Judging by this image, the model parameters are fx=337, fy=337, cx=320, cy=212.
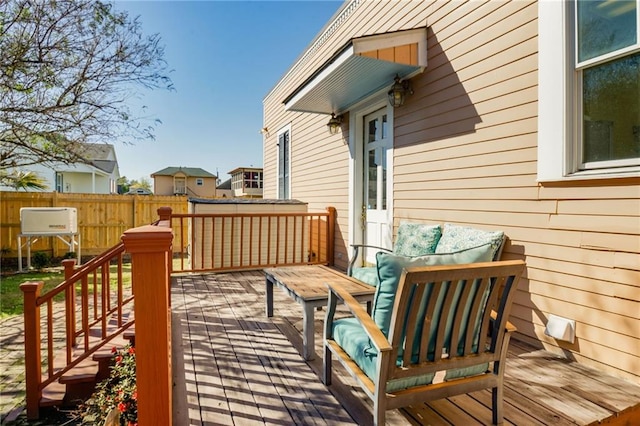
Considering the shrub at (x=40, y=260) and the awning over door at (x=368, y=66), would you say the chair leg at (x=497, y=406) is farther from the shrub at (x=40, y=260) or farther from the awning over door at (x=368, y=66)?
the shrub at (x=40, y=260)

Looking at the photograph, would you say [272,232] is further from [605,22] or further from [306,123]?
[605,22]

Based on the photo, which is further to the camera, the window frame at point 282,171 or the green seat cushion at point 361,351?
the window frame at point 282,171

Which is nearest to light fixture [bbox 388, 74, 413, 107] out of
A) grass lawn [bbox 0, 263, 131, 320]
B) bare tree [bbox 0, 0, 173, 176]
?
bare tree [bbox 0, 0, 173, 176]

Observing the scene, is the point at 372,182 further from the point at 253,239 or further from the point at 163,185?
the point at 163,185

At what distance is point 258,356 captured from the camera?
8.30ft

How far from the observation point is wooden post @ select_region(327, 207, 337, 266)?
18.8 feet

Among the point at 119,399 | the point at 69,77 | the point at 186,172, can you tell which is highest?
the point at 186,172

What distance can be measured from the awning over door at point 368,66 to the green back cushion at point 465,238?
181 cm

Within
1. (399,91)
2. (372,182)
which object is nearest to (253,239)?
(372,182)

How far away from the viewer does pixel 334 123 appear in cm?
543

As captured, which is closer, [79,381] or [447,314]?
[447,314]

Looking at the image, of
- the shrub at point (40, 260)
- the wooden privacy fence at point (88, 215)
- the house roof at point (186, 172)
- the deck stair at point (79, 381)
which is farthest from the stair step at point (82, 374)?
the house roof at point (186, 172)

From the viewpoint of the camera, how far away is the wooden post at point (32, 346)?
2.53 metres

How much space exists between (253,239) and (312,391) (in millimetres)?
3606
